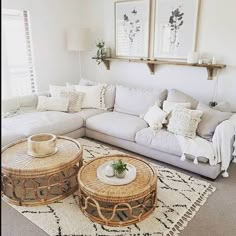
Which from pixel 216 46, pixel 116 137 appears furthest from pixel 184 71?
pixel 116 137

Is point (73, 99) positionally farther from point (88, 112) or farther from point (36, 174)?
point (36, 174)

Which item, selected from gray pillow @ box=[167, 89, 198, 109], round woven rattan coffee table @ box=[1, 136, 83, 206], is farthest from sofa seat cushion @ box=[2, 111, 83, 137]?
gray pillow @ box=[167, 89, 198, 109]

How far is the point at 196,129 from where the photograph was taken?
2900 mm

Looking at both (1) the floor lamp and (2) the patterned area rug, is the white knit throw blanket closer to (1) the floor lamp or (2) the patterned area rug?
(2) the patterned area rug

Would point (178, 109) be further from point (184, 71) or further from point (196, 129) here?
point (184, 71)

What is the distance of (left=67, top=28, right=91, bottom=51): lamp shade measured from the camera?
14.1 feet

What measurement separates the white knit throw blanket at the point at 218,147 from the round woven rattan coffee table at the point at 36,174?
1241 millimetres

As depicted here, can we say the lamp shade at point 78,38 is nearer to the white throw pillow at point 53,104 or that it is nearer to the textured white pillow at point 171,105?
the white throw pillow at point 53,104

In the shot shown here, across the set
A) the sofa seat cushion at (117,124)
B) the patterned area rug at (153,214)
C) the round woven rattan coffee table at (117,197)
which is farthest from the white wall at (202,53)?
the round woven rattan coffee table at (117,197)

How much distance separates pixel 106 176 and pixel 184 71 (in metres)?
2.25

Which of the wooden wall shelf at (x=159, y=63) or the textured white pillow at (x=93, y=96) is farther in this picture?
the textured white pillow at (x=93, y=96)

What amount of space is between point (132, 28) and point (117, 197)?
9.98 feet

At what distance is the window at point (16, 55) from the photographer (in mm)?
3881

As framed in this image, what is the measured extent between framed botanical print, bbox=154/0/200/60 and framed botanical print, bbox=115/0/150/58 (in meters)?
0.20
